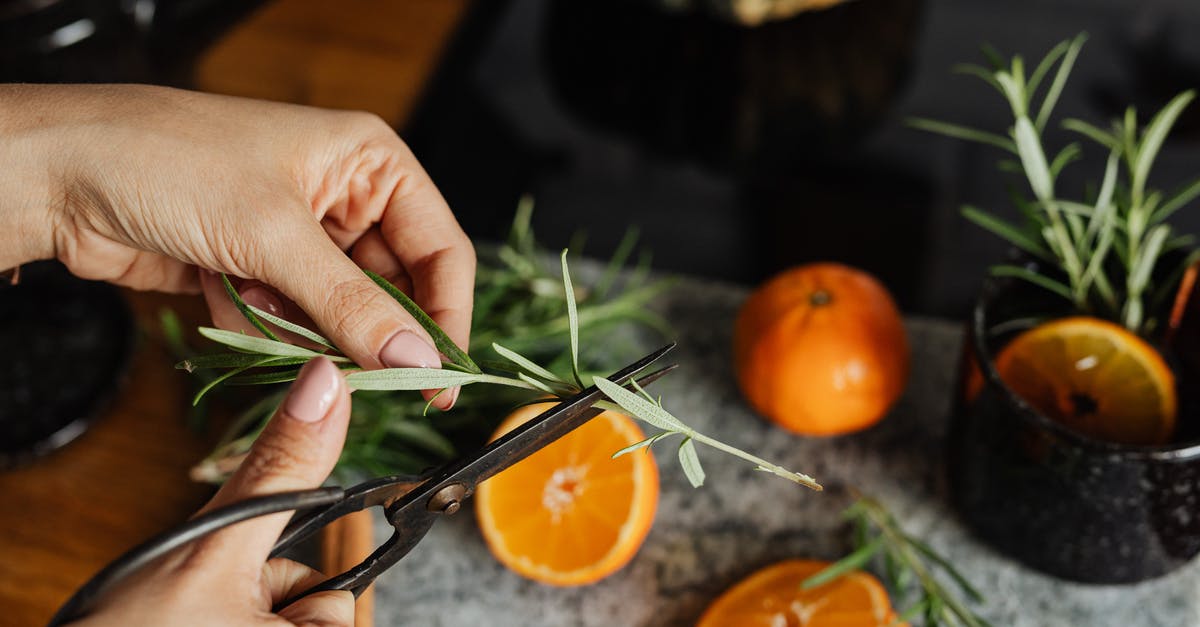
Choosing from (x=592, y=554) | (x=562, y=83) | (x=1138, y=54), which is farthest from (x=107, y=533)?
(x=1138, y=54)

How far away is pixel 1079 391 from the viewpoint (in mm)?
786

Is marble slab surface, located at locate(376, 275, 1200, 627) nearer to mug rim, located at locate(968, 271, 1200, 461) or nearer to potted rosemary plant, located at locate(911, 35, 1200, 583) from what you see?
potted rosemary plant, located at locate(911, 35, 1200, 583)

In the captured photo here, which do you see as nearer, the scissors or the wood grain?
the scissors

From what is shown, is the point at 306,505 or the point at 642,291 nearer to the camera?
the point at 306,505

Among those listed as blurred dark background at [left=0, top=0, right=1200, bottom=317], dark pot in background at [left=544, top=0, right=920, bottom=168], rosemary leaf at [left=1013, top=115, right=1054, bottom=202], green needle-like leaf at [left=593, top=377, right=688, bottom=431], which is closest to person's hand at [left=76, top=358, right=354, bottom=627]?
green needle-like leaf at [left=593, top=377, right=688, bottom=431]

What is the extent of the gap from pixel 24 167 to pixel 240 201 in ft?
0.53

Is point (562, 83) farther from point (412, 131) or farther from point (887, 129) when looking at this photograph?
point (887, 129)

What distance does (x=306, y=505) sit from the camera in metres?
0.52

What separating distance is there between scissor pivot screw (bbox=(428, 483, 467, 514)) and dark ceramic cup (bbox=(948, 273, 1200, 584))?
40cm

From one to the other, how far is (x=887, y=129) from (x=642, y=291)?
0.37 meters

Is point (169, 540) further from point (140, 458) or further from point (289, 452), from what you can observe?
point (140, 458)

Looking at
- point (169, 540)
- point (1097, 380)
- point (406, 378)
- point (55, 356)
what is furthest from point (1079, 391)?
point (55, 356)

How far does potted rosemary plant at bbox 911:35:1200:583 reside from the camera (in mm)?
739

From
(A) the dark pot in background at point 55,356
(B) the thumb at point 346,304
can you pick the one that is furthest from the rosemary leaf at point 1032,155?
(A) the dark pot in background at point 55,356
